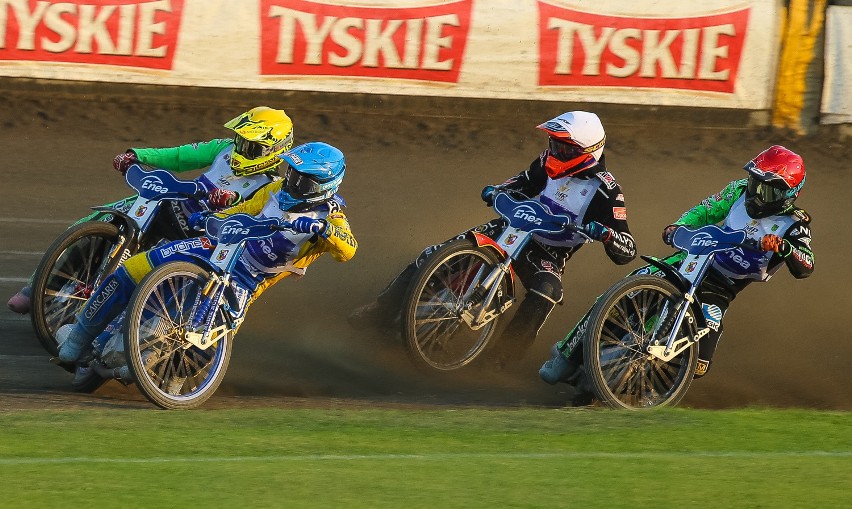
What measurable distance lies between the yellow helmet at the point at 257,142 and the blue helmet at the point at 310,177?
2.57ft

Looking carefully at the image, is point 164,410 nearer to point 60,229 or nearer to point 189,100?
point 60,229

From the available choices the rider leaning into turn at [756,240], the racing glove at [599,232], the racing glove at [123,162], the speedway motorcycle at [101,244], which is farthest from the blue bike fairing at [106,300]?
the racing glove at [599,232]

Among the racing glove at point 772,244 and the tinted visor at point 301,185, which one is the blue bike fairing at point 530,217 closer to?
the racing glove at point 772,244

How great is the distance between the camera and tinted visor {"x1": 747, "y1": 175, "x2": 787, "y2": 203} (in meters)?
9.43

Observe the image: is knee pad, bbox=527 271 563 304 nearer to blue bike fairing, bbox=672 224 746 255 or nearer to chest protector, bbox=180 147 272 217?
blue bike fairing, bbox=672 224 746 255

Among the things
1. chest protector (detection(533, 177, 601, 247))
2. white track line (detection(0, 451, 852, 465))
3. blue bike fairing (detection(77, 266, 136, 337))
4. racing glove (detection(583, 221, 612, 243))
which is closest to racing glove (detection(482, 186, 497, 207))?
chest protector (detection(533, 177, 601, 247))

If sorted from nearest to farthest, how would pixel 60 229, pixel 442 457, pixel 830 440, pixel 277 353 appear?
pixel 442 457 < pixel 830 440 < pixel 277 353 < pixel 60 229

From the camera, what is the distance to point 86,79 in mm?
15453

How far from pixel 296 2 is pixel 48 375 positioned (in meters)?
7.74

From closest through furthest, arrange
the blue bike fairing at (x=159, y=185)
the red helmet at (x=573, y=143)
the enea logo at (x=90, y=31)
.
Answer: the blue bike fairing at (x=159, y=185) < the red helmet at (x=573, y=143) < the enea logo at (x=90, y=31)

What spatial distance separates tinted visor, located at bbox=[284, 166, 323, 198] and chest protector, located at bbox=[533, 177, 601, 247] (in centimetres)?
194

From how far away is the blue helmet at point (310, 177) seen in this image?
29.0ft

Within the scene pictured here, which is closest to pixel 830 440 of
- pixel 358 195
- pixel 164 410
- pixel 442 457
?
pixel 442 457

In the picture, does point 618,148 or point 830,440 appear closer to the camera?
point 830,440
